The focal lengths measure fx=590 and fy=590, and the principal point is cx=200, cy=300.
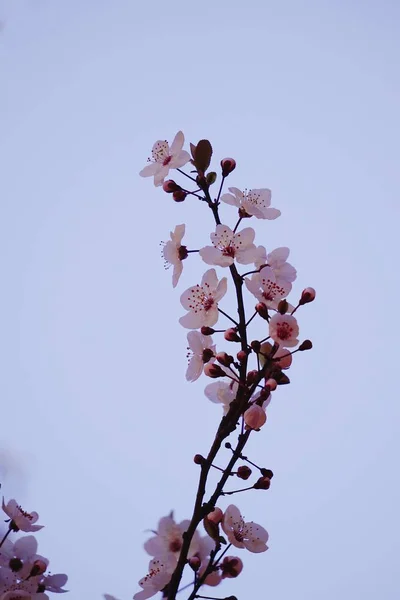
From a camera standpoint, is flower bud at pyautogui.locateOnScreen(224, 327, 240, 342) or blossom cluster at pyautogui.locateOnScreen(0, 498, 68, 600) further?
blossom cluster at pyautogui.locateOnScreen(0, 498, 68, 600)

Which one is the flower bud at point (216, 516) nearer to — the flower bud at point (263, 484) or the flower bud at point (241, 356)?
the flower bud at point (263, 484)

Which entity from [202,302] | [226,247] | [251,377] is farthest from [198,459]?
[226,247]

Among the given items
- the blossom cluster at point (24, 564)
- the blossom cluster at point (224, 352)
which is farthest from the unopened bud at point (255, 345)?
the blossom cluster at point (24, 564)

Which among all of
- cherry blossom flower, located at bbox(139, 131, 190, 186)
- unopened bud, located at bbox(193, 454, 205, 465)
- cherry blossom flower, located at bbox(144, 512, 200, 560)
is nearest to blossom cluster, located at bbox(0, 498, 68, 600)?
cherry blossom flower, located at bbox(144, 512, 200, 560)

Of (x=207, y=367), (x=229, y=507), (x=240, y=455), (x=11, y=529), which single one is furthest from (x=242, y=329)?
(x=11, y=529)

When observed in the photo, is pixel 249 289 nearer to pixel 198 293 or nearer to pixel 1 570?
pixel 198 293

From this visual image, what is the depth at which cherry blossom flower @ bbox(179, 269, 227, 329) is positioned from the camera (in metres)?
1.58

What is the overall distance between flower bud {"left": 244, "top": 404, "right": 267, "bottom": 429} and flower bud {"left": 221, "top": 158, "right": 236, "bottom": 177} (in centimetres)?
76

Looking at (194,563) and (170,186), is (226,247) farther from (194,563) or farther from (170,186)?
(194,563)

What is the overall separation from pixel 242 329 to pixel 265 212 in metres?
0.47

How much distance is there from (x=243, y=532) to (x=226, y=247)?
723 millimetres

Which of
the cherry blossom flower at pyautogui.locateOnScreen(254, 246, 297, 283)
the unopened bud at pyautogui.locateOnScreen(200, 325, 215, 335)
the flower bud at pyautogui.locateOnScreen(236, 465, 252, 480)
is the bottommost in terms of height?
the flower bud at pyautogui.locateOnScreen(236, 465, 252, 480)

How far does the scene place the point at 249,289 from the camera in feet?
5.02

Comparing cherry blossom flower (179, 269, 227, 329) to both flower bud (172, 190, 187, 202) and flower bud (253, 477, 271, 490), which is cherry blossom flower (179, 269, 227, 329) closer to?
flower bud (172, 190, 187, 202)
